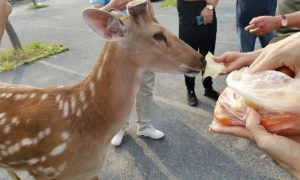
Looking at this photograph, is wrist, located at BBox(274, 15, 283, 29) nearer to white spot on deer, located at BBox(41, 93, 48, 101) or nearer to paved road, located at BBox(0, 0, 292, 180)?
paved road, located at BBox(0, 0, 292, 180)

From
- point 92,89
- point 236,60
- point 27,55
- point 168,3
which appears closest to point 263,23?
point 236,60

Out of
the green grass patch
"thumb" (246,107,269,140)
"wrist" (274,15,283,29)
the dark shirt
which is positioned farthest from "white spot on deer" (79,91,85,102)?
the green grass patch

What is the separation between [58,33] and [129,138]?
27.3 feet

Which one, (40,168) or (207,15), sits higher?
(207,15)

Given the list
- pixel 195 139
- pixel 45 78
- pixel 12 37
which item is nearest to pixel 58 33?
pixel 12 37

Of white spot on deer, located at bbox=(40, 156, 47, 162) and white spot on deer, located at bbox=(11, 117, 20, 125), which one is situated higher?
white spot on deer, located at bbox=(11, 117, 20, 125)

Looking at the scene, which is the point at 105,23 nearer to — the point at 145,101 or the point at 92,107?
the point at 92,107

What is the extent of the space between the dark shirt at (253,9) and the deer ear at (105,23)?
242 centimetres

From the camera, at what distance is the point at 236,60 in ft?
7.61

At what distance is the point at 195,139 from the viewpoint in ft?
13.1

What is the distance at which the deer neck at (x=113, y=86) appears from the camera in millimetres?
2391

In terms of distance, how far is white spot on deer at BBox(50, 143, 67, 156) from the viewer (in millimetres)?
2404

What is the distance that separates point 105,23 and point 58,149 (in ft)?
2.94

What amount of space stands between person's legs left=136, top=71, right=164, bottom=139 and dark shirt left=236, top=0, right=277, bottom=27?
53.2 inches
